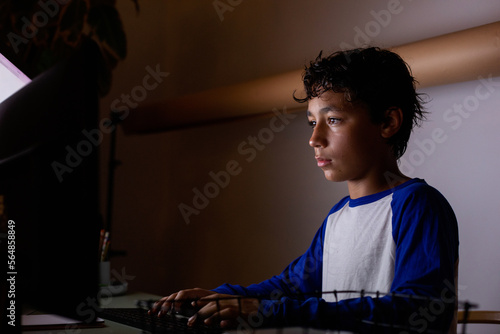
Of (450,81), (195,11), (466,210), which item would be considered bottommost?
(466,210)

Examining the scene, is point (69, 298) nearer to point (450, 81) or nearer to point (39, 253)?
point (39, 253)

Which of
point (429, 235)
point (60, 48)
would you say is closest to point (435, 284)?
point (429, 235)

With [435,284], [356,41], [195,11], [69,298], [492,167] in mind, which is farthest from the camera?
[195,11]

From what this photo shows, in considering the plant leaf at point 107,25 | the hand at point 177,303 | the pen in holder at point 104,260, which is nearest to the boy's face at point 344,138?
the hand at point 177,303

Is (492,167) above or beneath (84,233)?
above

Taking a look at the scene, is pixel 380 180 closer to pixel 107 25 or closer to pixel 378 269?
pixel 378 269

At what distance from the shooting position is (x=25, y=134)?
25.4 inches

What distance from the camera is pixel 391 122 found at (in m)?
1.07

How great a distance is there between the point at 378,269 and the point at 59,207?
664 millimetres

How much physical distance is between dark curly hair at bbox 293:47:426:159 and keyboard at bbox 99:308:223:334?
0.58 meters

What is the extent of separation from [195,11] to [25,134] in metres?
1.79

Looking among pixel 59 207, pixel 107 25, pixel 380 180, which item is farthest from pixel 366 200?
pixel 107 25

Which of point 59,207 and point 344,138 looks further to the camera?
point 344,138

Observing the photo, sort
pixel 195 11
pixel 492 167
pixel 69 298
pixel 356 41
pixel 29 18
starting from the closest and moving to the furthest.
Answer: pixel 69 298
pixel 492 167
pixel 356 41
pixel 29 18
pixel 195 11
